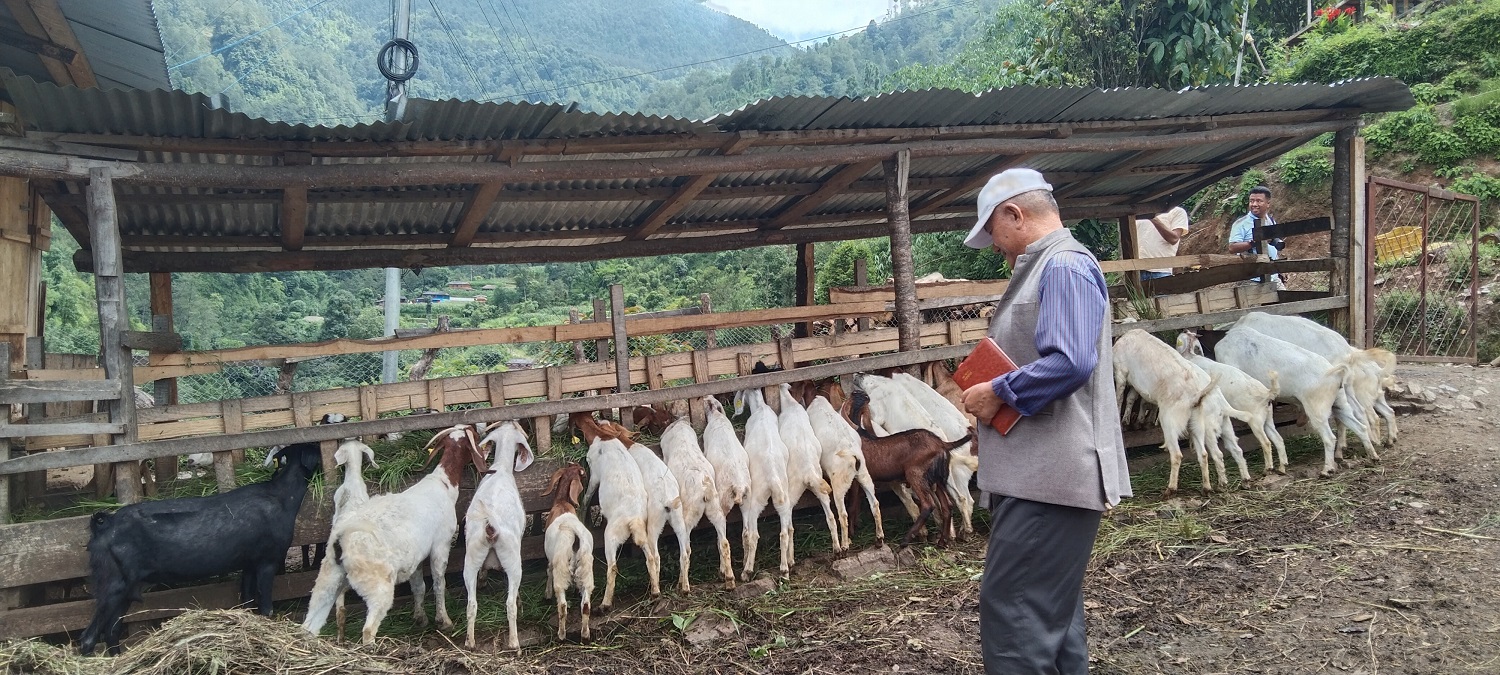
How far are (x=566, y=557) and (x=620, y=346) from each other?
176 centimetres

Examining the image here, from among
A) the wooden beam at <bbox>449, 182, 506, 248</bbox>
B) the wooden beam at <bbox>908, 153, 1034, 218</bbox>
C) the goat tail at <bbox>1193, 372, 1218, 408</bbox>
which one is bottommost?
the goat tail at <bbox>1193, 372, 1218, 408</bbox>

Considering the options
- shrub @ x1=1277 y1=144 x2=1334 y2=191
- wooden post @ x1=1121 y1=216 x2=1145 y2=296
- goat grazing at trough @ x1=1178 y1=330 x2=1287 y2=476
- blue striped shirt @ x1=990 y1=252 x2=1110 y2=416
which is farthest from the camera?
shrub @ x1=1277 y1=144 x2=1334 y2=191

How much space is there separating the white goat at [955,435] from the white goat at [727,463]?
4.70 feet

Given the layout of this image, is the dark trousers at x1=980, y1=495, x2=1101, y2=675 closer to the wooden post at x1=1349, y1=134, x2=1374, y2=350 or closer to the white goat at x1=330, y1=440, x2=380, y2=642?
the white goat at x1=330, y1=440, x2=380, y2=642

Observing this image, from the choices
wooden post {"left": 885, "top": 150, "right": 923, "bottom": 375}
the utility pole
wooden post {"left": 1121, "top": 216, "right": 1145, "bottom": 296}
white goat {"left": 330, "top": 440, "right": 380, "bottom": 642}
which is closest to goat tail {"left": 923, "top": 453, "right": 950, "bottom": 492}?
wooden post {"left": 885, "top": 150, "right": 923, "bottom": 375}

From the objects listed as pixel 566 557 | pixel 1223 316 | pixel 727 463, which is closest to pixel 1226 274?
pixel 1223 316

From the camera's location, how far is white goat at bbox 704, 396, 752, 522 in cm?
573

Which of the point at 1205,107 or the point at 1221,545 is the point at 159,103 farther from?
the point at 1205,107

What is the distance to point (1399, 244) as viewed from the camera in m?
13.7

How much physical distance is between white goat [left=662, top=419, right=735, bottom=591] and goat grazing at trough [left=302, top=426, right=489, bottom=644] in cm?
122

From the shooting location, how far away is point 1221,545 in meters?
5.62

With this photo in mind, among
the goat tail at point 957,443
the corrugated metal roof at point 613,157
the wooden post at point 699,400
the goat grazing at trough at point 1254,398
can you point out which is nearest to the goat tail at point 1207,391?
the goat grazing at trough at point 1254,398

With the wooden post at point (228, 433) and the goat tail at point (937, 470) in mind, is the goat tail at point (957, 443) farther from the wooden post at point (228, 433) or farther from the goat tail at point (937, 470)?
the wooden post at point (228, 433)

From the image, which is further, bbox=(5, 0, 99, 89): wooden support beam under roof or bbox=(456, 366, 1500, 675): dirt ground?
bbox=(5, 0, 99, 89): wooden support beam under roof
